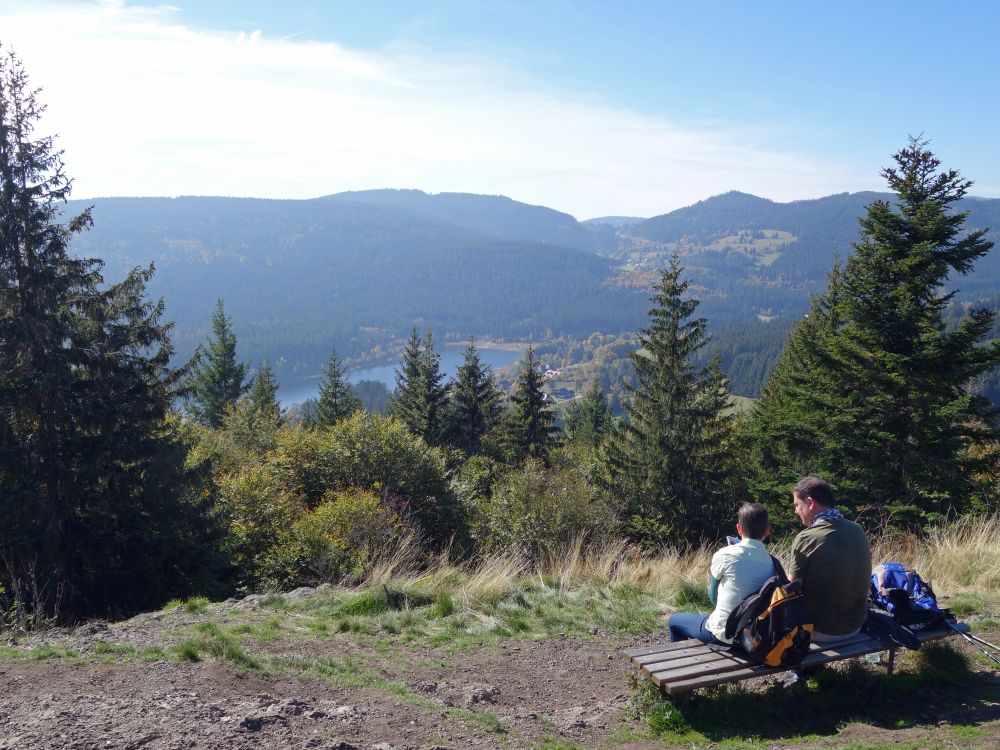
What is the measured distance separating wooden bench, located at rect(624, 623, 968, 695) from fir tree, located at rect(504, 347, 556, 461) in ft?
90.1

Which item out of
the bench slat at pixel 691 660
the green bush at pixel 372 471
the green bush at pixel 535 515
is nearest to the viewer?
the bench slat at pixel 691 660

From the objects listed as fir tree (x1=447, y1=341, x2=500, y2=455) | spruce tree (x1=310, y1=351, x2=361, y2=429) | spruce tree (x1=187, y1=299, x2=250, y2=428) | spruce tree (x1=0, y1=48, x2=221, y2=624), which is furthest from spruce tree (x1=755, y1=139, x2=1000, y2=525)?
spruce tree (x1=187, y1=299, x2=250, y2=428)

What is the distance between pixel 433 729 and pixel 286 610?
3.41m

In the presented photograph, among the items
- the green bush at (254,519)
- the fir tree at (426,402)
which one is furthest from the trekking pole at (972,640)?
the fir tree at (426,402)

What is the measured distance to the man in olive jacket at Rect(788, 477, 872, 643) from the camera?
4469 millimetres

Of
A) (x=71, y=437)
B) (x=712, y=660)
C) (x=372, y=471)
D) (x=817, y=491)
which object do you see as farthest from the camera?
(x=372, y=471)

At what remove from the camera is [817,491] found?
4.64 meters

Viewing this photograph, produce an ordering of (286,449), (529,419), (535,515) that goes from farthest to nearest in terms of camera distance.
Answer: (529,419) → (535,515) → (286,449)

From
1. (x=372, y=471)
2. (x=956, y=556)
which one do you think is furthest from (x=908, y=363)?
(x=372, y=471)

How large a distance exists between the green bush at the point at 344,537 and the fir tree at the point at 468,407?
70.8 feet

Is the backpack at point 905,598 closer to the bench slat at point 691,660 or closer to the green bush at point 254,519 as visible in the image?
the bench slat at point 691,660

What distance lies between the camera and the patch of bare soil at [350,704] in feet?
12.8

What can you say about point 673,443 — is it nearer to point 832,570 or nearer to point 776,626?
point 832,570

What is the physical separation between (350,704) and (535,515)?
44.1ft
